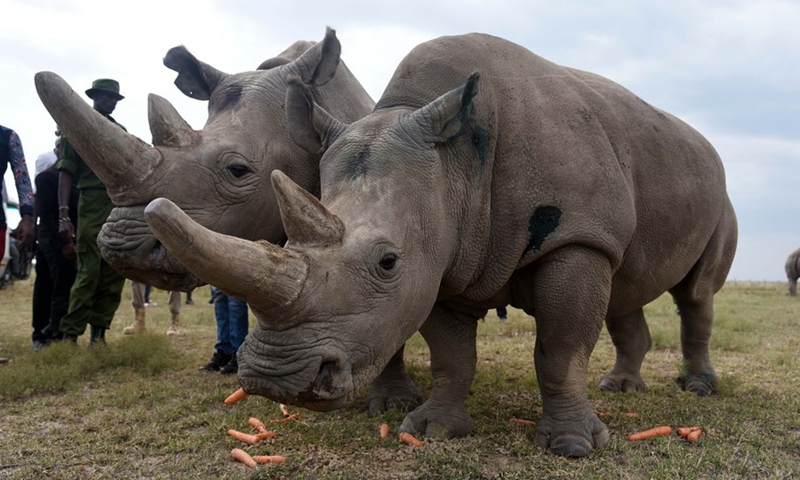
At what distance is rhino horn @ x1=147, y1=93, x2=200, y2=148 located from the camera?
433 cm

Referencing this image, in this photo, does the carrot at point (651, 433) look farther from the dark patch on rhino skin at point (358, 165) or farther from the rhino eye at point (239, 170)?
the rhino eye at point (239, 170)

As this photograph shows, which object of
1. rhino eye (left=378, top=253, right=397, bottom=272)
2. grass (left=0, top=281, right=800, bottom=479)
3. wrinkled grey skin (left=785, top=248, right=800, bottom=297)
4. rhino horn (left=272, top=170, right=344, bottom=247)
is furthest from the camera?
wrinkled grey skin (left=785, top=248, right=800, bottom=297)

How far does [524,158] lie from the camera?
12.4 feet

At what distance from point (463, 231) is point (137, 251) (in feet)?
5.94

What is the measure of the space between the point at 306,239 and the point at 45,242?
212 inches

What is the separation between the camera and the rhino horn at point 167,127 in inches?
170

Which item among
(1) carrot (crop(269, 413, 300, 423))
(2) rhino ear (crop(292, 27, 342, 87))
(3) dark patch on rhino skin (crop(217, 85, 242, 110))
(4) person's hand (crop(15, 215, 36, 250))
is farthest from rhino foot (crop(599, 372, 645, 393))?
(4) person's hand (crop(15, 215, 36, 250))

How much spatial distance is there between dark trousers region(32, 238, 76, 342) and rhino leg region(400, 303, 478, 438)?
14.0 ft

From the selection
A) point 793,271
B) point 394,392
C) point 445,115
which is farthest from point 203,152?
point 793,271

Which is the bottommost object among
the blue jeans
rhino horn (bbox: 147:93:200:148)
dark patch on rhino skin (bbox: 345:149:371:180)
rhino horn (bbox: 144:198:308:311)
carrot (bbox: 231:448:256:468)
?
carrot (bbox: 231:448:256:468)

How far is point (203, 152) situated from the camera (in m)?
4.27

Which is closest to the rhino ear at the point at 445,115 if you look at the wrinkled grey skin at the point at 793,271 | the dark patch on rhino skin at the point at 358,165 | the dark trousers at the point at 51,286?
the dark patch on rhino skin at the point at 358,165

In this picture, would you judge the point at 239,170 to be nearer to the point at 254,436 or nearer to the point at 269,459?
the point at 254,436

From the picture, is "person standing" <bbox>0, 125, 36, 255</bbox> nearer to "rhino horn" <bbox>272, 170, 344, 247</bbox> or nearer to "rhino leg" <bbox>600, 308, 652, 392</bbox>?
"rhino horn" <bbox>272, 170, 344, 247</bbox>
